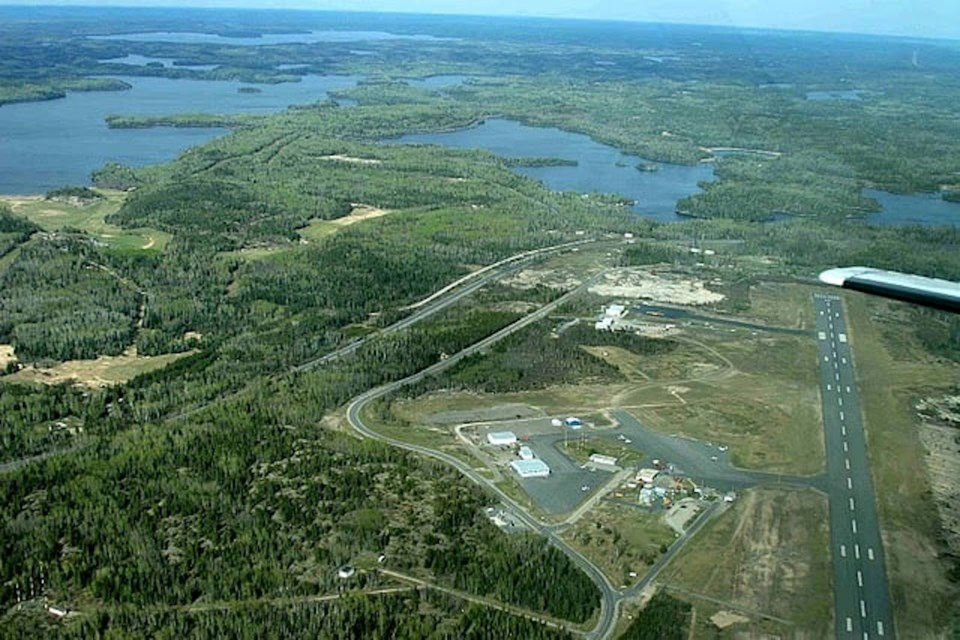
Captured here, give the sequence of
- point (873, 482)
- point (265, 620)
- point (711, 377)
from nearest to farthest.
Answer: point (265, 620), point (873, 482), point (711, 377)

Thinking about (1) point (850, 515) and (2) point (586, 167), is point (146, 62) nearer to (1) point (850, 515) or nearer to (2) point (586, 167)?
(2) point (586, 167)

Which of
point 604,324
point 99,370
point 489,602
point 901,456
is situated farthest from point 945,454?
point 99,370

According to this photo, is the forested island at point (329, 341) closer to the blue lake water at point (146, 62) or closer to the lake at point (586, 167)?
the lake at point (586, 167)

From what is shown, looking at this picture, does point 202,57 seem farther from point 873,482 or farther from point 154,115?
point 873,482

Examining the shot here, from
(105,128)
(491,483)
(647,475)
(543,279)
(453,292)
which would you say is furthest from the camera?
(105,128)

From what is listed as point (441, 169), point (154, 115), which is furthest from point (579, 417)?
point (154, 115)

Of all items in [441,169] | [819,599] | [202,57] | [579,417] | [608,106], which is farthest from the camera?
[202,57]

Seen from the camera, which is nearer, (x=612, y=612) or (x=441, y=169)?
(x=612, y=612)

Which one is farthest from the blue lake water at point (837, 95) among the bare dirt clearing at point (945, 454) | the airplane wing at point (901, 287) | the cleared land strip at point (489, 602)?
the airplane wing at point (901, 287)
